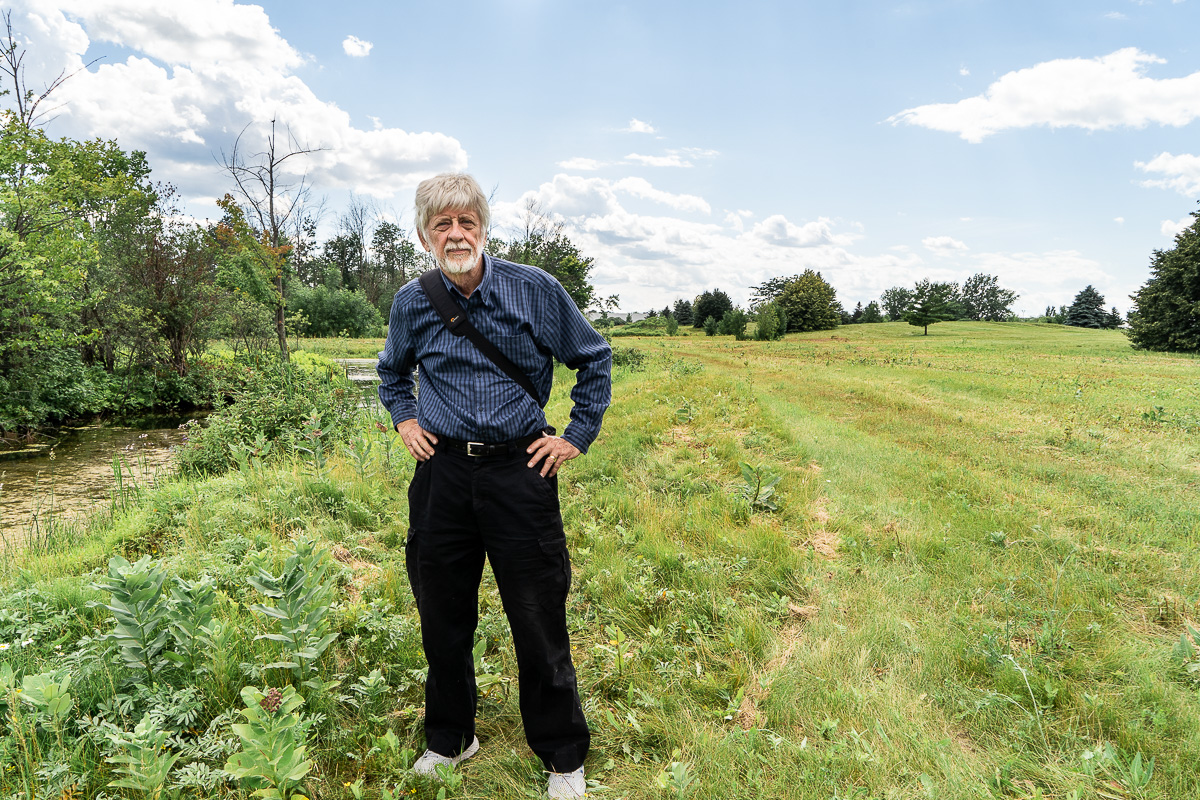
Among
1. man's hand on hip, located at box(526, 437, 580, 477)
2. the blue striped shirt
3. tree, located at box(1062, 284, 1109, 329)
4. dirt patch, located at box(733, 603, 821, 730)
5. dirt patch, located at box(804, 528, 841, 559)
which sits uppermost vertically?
tree, located at box(1062, 284, 1109, 329)

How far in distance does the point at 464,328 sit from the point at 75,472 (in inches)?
436

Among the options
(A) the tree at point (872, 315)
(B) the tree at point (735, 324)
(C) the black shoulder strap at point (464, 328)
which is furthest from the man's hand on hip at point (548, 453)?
(A) the tree at point (872, 315)

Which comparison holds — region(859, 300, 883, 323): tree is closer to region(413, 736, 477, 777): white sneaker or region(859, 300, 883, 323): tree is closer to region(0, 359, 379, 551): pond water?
region(0, 359, 379, 551): pond water

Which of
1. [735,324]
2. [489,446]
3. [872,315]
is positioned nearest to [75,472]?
[489,446]

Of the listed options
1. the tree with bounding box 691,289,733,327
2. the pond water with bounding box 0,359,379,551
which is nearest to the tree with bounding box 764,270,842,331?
the tree with bounding box 691,289,733,327

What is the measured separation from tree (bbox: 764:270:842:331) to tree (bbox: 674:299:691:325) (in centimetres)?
1544

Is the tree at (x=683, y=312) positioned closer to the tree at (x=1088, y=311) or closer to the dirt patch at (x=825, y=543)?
the tree at (x=1088, y=311)

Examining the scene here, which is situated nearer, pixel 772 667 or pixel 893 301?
pixel 772 667

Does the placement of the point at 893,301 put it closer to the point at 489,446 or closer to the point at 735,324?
the point at 735,324

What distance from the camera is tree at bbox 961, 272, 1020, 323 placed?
98000mm

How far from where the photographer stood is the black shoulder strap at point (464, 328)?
7.38 feet

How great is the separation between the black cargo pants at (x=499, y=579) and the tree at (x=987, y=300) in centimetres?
11291

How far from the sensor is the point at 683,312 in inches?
3076

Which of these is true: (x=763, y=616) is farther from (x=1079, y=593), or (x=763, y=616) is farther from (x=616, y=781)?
(x=1079, y=593)
